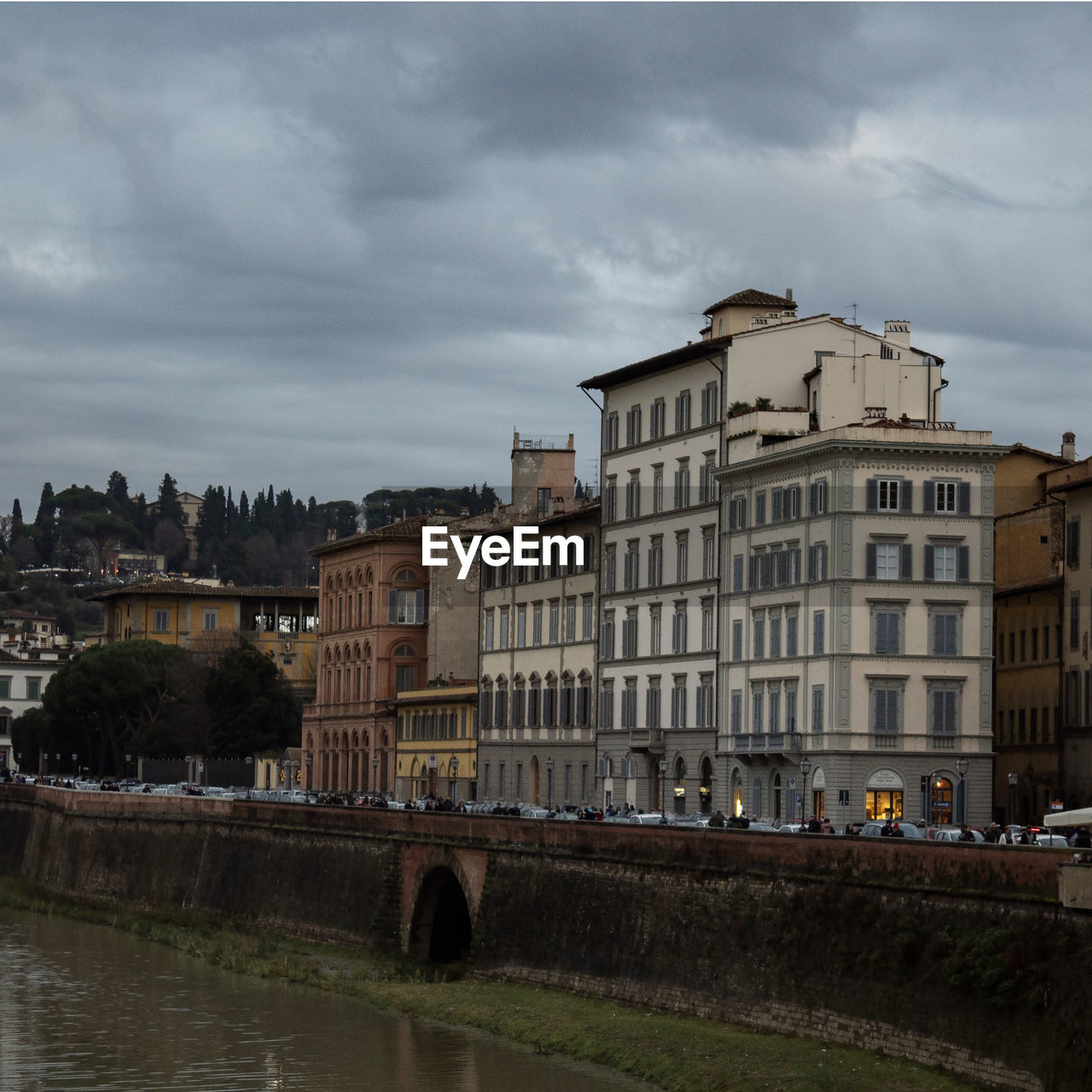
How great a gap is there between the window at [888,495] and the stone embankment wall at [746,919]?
832 inches

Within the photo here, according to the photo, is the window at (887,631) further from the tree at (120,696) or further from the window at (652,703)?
the tree at (120,696)

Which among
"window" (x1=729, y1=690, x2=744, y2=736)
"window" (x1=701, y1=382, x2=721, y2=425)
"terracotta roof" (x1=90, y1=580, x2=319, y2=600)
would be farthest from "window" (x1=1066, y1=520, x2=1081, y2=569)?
"terracotta roof" (x1=90, y1=580, x2=319, y2=600)

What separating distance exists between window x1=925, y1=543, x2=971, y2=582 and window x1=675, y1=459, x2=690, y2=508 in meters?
12.4

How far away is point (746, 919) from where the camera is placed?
4562 centimetres

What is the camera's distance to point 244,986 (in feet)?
194

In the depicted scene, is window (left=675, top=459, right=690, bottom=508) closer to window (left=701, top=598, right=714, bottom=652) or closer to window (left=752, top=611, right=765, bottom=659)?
window (left=701, top=598, right=714, bottom=652)

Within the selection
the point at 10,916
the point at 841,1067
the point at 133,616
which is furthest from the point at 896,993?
the point at 133,616

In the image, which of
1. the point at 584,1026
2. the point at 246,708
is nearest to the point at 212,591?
the point at 246,708

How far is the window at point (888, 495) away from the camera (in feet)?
254

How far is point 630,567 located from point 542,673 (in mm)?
9771

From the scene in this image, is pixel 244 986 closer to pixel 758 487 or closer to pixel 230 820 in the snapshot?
pixel 230 820

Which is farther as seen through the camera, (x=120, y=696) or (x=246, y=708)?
(x=120, y=696)

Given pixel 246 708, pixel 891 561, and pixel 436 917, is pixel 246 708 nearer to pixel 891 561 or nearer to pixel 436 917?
Answer: pixel 891 561

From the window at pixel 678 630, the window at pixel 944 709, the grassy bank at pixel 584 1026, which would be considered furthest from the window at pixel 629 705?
the grassy bank at pixel 584 1026
